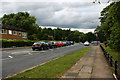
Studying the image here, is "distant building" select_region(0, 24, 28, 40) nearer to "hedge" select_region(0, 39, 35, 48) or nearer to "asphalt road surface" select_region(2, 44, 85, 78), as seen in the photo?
"hedge" select_region(0, 39, 35, 48)

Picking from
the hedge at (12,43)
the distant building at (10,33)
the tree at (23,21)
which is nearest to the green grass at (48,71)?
the hedge at (12,43)

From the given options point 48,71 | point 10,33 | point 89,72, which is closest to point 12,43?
point 10,33

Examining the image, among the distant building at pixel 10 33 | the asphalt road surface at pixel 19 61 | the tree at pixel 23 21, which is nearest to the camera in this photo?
the asphalt road surface at pixel 19 61

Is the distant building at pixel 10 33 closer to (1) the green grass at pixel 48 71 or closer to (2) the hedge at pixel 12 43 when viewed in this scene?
(2) the hedge at pixel 12 43

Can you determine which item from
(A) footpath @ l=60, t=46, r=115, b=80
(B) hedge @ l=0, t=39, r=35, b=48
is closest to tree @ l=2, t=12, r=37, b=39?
(B) hedge @ l=0, t=39, r=35, b=48

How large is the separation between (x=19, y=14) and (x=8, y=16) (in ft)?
28.4

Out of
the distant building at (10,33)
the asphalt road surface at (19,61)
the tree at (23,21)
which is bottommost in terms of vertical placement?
the asphalt road surface at (19,61)

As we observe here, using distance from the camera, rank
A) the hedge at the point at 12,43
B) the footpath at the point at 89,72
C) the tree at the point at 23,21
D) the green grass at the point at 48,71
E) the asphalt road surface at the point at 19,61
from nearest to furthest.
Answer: the footpath at the point at 89,72
the green grass at the point at 48,71
the asphalt road surface at the point at 19,61
the hedge at the point at 12,43
the tree at the point at 23,21

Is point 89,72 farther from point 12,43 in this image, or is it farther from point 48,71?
point 12,43

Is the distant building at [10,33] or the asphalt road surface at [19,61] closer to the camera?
the asphalt road surface at [19,61]

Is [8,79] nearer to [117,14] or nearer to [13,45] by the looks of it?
[117,14]

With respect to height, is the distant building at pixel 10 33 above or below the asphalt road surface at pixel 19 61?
above

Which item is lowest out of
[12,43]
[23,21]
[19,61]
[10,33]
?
[19,61]

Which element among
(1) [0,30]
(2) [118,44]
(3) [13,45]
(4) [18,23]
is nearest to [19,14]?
(4) [18,23]
